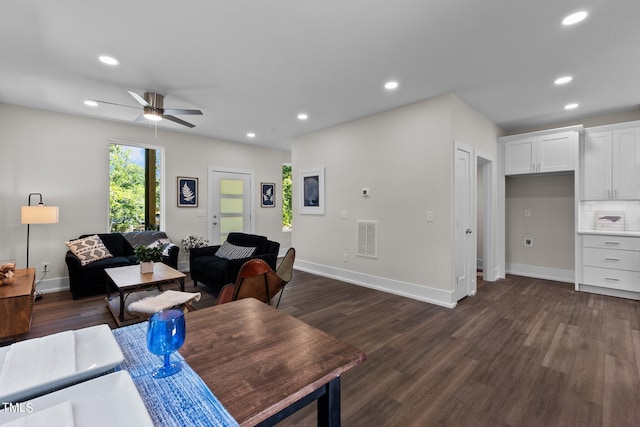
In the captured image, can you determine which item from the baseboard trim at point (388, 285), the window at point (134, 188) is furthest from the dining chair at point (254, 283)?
the window at point (134, 188)

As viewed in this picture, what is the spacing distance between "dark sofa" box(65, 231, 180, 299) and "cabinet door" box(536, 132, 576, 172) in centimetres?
608

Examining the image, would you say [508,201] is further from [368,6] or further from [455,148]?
[368,6]

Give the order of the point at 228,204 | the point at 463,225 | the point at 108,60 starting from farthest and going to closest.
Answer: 1. the point at 228,204
2. the point at 463,225
3. the point at 108,60

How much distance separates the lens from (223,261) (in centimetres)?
412

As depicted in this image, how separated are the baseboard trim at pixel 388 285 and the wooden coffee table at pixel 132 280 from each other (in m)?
2.56

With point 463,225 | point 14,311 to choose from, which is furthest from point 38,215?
point 463,225

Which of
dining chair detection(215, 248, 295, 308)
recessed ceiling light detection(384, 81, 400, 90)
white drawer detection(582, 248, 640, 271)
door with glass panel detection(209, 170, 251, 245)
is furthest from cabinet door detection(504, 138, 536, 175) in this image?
door with glass panel detection(209, 170, 251, 245)

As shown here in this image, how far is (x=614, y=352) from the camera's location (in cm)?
249

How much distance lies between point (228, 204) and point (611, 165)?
21.6 ft

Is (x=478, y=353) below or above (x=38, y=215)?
below

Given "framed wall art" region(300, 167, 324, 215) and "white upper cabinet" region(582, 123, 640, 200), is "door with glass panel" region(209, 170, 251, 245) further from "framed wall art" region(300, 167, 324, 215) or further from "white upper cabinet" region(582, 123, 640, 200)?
"white upper cabinet" region(582, 123, 640, 200)

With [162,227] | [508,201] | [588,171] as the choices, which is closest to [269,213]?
[162,227]

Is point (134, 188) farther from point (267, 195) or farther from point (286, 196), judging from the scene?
point (286, 196)

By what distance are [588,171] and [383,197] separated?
309 cm
